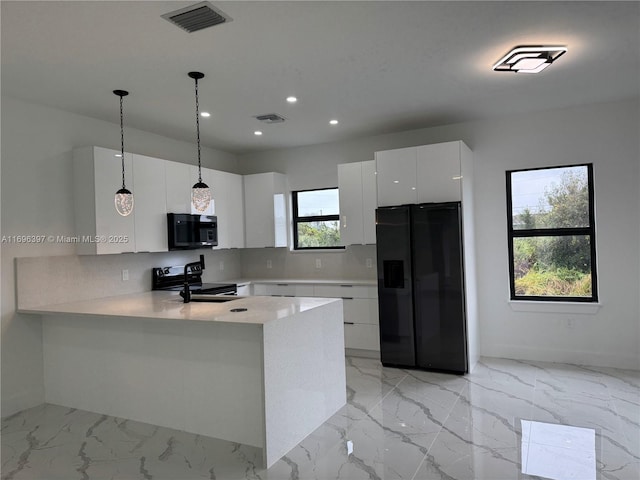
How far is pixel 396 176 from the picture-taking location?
472 cm

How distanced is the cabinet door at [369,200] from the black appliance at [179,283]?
1684 millimetres

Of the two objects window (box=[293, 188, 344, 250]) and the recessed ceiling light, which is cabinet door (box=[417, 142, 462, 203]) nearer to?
the recessed ceiling light

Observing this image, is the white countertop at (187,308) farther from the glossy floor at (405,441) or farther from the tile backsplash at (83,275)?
the glossy floor at (405,441)

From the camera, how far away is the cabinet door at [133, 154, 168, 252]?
4.40m

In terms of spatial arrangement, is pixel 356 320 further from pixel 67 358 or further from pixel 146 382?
pixel 67 358

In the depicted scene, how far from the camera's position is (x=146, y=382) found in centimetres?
334

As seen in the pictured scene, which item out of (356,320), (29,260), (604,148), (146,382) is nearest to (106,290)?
(29,260)

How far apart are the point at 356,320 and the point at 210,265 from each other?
2075 millimetres

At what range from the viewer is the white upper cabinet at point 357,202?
17.3 ft

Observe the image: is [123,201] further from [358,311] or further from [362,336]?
[362,336]

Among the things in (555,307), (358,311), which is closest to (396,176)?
(358,311)

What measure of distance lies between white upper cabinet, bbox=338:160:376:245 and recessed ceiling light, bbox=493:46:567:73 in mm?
2095

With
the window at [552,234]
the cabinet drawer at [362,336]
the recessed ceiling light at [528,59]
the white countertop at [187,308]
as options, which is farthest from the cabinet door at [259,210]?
the recessed ceiling light at [528,59]

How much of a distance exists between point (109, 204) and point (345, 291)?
2634 mm
